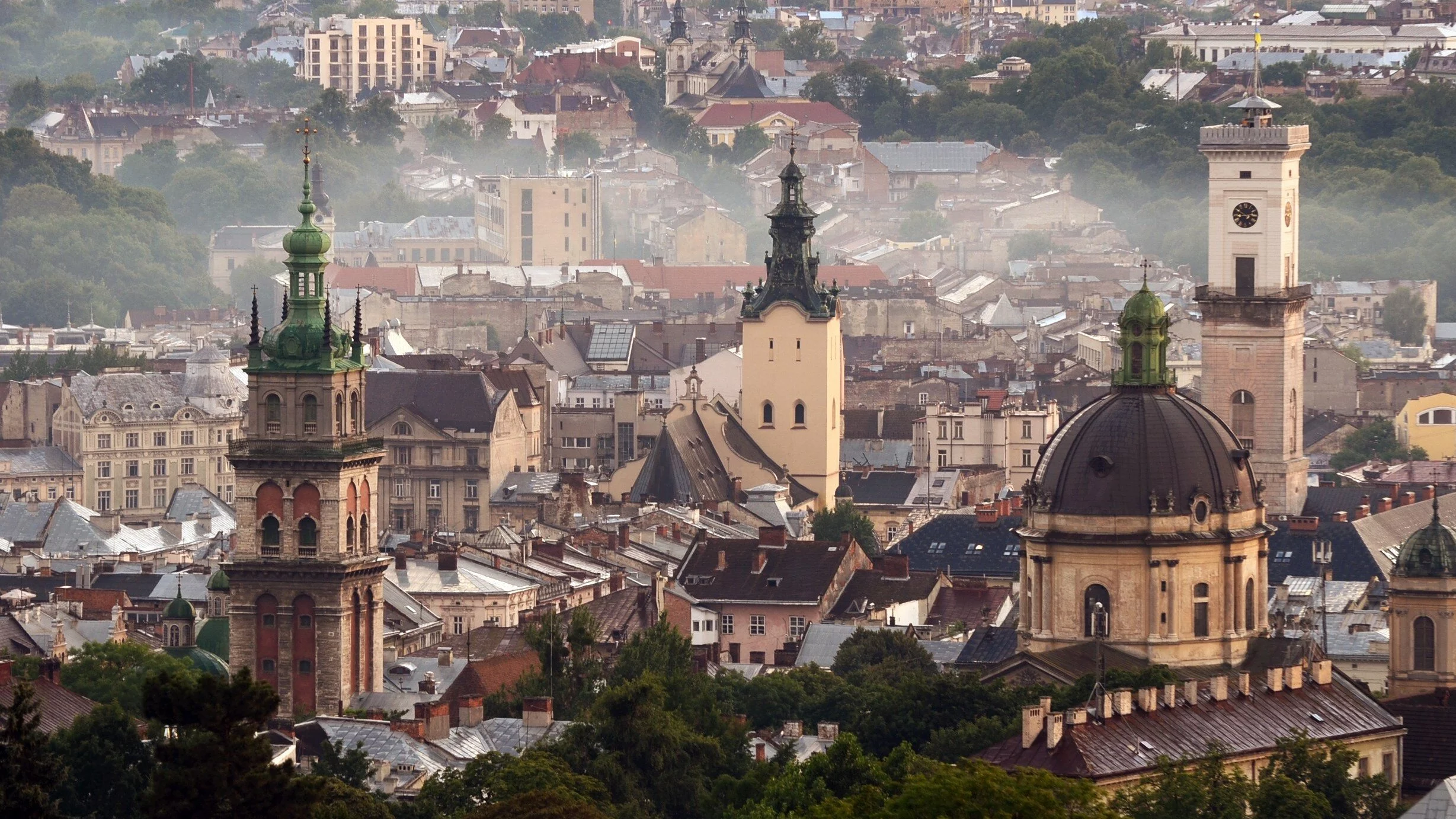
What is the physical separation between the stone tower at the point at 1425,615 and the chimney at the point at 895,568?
833 inches

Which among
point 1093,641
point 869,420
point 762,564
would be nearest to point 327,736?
point 1093,641

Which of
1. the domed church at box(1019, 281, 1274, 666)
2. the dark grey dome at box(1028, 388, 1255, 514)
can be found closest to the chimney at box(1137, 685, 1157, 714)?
the domed church at box(1019, 281, 1274, 666)

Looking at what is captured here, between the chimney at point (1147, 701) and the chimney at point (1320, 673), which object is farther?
the chimney at point (1320, 673)

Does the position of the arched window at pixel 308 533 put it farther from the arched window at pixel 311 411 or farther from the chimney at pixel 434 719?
the chimney at pixel 434 719

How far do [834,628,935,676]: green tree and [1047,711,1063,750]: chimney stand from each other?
17.7 meters

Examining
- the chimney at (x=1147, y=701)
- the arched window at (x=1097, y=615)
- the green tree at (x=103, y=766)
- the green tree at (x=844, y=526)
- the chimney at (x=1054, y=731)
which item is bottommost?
the green tree at (x=103, y=766)

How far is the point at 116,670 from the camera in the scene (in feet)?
280

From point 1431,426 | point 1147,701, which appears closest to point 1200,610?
point 1147,701

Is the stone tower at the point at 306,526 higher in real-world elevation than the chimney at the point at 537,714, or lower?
higher

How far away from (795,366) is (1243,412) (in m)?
25.8

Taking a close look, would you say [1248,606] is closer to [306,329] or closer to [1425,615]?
[1425,615]

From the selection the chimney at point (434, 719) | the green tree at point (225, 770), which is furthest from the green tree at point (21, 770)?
the chimney at point (434, 719)

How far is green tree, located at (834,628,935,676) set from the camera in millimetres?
89812

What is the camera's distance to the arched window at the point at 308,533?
288 feet
